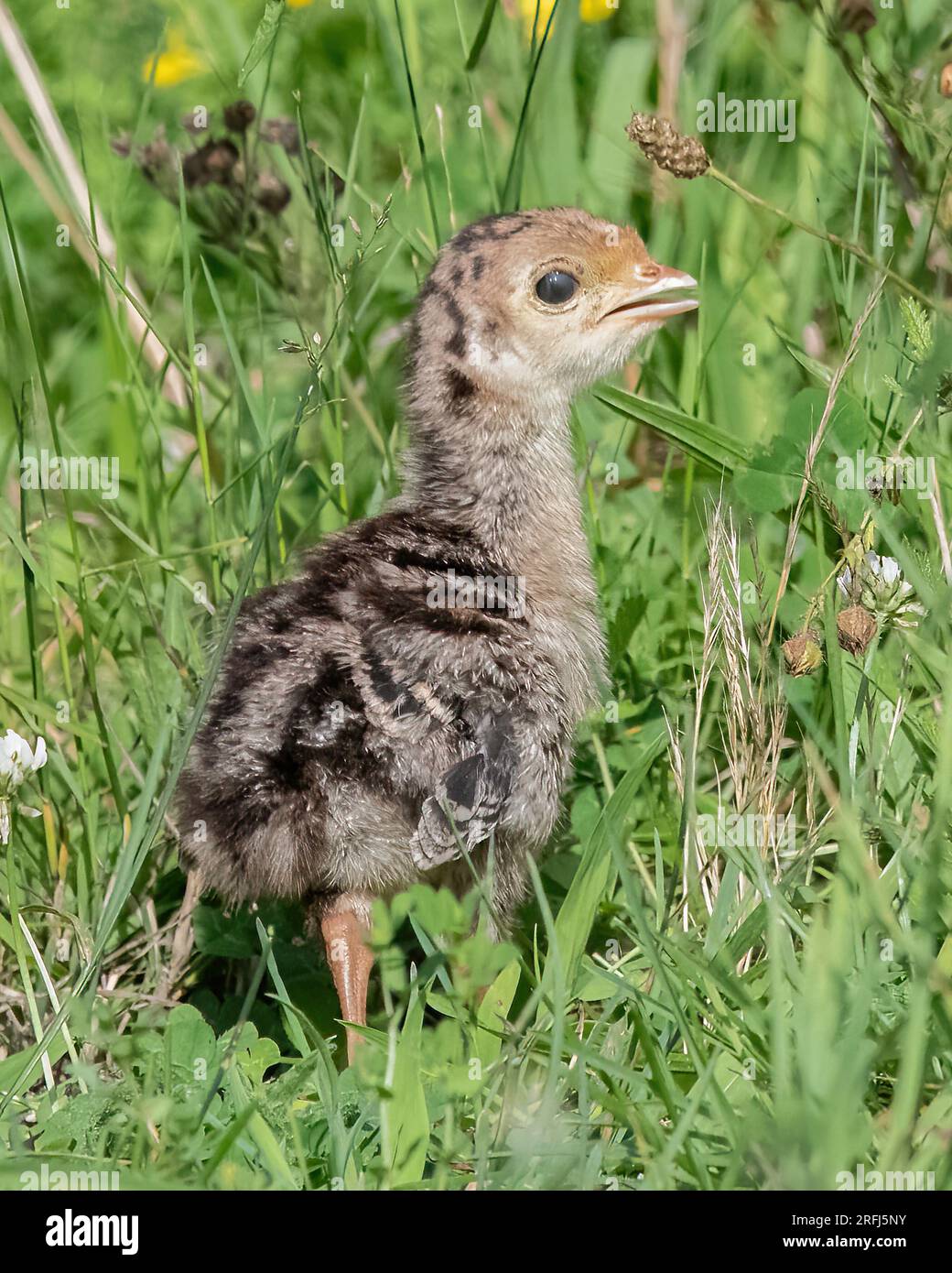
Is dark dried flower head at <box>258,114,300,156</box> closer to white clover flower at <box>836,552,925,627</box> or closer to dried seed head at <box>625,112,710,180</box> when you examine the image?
dried seed head at <box>625,112,710,180</box>

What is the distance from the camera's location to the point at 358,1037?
2582mm

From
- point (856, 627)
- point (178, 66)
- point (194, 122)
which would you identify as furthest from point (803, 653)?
point (178, 66)

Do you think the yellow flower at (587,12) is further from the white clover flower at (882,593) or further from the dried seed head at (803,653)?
the dried seed head at (803,653)

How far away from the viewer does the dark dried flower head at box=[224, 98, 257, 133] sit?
3816mm

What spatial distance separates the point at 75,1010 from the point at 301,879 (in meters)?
0.42

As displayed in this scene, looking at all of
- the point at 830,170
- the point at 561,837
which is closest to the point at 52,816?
the point at 561,837

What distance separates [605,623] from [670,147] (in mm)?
940

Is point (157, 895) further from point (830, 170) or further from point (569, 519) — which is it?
point (830, 170)

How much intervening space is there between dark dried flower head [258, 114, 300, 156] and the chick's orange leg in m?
2.11

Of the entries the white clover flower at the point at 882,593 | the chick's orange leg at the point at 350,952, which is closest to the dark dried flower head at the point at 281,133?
the white clover flower at the point at 882,593

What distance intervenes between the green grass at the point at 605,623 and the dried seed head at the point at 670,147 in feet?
0.97

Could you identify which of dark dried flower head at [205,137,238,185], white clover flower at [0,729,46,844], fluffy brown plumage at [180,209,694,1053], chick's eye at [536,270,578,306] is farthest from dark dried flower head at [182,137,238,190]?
white clover flower at [0,729,46,844]

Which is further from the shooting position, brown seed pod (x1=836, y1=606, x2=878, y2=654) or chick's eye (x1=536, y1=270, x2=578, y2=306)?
chick's eye (x1=536, y1=270, x2=578, y2=306)

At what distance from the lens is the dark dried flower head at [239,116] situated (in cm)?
382
